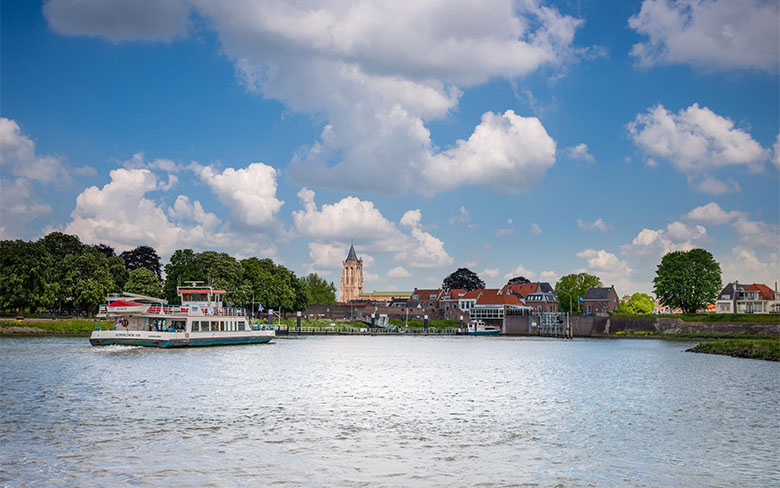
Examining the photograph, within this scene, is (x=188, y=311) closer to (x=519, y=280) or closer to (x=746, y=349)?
(x=746, y=349)

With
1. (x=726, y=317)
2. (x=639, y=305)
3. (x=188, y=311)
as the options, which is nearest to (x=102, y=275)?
(x=188, y=311)

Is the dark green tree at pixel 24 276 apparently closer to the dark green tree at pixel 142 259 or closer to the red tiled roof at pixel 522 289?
the dark green tree at pixel 142 259

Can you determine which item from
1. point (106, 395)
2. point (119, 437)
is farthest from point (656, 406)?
point (106, 395)

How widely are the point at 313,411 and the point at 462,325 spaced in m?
130

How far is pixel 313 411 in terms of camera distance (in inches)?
1115

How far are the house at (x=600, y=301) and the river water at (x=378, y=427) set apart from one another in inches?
4289

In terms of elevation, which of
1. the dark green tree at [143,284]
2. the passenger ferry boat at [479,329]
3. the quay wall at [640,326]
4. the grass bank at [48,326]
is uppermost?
the dark green tree at [143,284]

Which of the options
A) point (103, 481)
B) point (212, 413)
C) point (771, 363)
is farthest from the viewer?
point (771, 363)

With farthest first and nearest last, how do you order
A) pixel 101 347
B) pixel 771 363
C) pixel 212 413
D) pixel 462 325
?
pixel 462 325
pixel 101 347
pixel 771 363
pixel 212 413

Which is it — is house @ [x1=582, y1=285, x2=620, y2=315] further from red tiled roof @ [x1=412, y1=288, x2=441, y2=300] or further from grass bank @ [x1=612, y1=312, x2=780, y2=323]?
red tiled roof @ [x1=412, y1=288, x2=441, y2=300]

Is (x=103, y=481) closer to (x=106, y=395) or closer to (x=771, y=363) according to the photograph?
(x=106, y=395)

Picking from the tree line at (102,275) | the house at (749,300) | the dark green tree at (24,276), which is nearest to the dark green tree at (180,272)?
the tree line at (102,275)

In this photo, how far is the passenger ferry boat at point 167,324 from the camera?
6506cm

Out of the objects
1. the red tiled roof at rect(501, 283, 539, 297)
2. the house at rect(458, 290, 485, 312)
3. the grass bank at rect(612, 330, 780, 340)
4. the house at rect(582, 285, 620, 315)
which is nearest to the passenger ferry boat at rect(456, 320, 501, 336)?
the house at rect(458, 290, 485, 312)
